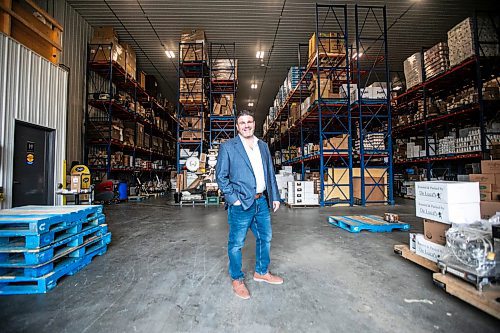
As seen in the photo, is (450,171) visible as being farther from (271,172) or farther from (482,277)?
(271,172)

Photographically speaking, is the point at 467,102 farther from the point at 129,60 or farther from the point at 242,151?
the point at 129,60

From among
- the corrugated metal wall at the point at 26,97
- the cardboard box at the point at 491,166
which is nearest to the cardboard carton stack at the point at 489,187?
the cardboard box at the point at 491,166

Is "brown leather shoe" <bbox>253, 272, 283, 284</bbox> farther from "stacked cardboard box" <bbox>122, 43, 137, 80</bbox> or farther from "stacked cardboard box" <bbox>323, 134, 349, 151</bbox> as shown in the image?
"stacked cardboard box" <bbox>122, 43, 137, 80</bbox>

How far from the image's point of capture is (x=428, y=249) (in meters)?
2.85

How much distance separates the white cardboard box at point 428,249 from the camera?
2678 millimetres

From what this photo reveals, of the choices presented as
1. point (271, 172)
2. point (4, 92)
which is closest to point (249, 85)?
point (4, 92)

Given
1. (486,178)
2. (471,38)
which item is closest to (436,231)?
(486,178)

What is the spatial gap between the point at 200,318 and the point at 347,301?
51.9 inches

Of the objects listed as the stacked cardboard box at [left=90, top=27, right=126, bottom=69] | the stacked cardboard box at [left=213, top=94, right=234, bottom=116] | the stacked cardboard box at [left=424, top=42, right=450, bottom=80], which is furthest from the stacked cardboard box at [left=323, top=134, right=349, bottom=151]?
the stacked cardboard box at [left=90, top=27, right=126, bottom=69]

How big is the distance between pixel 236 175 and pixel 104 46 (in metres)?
11.2

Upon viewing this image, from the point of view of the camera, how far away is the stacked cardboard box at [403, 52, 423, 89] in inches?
373

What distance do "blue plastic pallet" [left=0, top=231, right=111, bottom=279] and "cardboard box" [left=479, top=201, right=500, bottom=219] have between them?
597 centimetres

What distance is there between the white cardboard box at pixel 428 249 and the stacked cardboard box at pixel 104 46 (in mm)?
11884

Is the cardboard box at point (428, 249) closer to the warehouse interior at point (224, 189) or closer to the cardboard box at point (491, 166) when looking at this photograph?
the warehouse interior at point (224, 189)
